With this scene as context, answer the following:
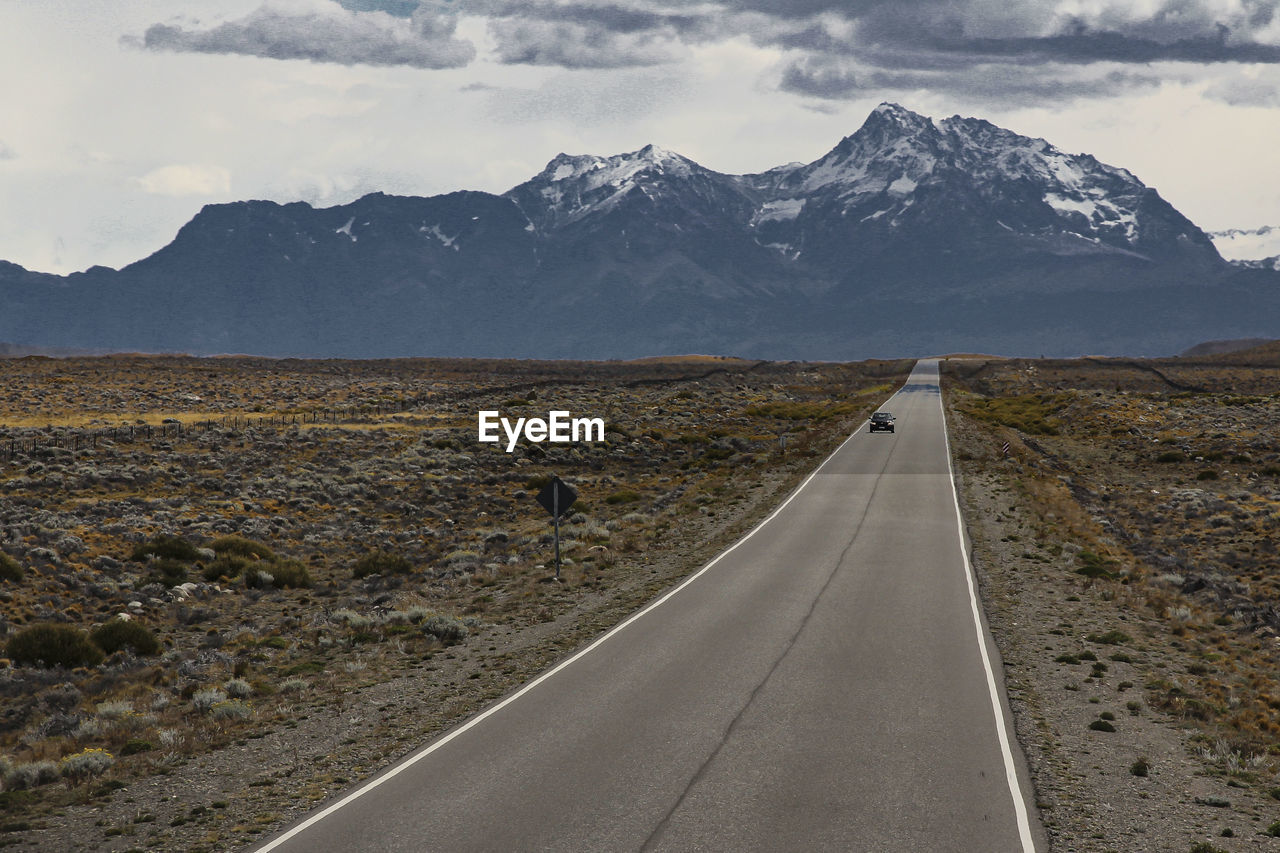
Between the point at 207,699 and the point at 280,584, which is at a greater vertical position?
the point at 207,699

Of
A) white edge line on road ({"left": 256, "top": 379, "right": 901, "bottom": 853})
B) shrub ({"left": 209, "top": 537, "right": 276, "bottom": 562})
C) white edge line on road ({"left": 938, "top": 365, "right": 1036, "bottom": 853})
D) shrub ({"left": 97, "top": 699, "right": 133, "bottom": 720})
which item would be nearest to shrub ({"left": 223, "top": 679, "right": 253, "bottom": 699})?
shrub ({"left": 97, "top": 699, "right": 133, "bottom": 720})

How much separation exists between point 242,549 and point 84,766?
2020cm

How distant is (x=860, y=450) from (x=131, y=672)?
39.0 m

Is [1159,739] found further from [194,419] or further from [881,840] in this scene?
[194,419]

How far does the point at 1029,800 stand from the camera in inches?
443

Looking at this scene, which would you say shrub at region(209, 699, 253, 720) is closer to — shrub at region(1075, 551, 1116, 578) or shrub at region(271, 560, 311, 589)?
shrub at region(271, 560, 311, 589)

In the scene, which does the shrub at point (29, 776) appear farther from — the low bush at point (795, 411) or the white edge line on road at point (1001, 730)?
the low bush at point (795, 411)

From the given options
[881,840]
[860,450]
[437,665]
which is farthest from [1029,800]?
[860,450]

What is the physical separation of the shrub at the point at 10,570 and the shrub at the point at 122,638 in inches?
242

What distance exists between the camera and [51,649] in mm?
20625

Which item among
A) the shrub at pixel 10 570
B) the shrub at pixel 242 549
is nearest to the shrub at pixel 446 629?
the shrub at pixel 10 570

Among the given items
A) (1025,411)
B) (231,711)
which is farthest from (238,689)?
(1025,411)

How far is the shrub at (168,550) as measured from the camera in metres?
30.1

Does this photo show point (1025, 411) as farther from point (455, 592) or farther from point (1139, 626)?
point (455, 592)
